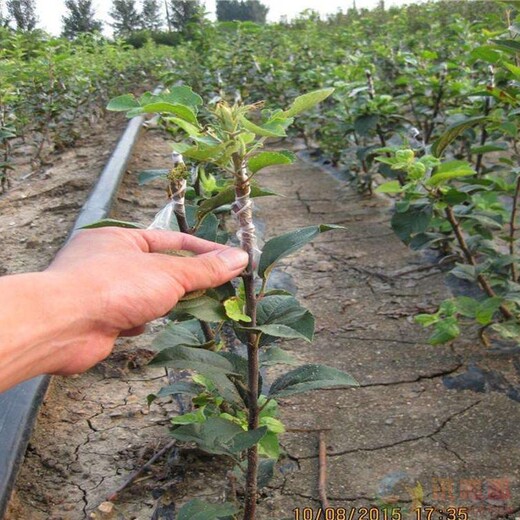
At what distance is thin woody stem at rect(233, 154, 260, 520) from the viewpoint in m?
1.24

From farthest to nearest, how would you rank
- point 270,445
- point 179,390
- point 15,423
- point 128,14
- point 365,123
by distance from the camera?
point 128,14 < point 365,123 < point 15,423 < point 179,390 < point 270,445

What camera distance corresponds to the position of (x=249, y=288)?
132 centimetres

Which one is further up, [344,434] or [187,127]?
[187,127]

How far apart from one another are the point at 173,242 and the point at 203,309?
159 millimetres

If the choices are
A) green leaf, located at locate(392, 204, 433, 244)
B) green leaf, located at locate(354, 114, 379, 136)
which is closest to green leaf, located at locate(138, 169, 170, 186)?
green leaf, located at locate(392, 204, 433, 244)

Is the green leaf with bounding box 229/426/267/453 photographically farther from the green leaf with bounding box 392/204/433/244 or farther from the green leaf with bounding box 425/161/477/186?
the green leaf with bounding box 392/204/433/244

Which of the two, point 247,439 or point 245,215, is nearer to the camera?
point 245,215

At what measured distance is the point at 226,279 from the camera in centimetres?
126

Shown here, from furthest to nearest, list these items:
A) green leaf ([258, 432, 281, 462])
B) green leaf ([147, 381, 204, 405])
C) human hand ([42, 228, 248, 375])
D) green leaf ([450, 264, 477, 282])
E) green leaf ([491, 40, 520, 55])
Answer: green leaf ([450, 264, 477, 282]), green leaf ([491, 40, 520, 55]), green leaf ([147, 381, 204, 405]), green leaf ([258, 432, 281, 462]), human hand ([42, 228, 248, 375])

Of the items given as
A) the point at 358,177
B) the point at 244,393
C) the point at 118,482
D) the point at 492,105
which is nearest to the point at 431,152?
the point at 492,105

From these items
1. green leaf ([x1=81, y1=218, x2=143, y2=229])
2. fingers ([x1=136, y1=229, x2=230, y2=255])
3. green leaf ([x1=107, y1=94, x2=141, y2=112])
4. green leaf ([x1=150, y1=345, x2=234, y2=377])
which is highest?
green leaf ([x1=107, y1=94, x2=141, y2=112])

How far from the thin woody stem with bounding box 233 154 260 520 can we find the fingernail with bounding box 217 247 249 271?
2cm

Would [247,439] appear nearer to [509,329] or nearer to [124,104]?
[124,104]

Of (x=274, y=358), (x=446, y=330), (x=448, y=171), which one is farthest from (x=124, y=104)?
(x=446, y=330)
